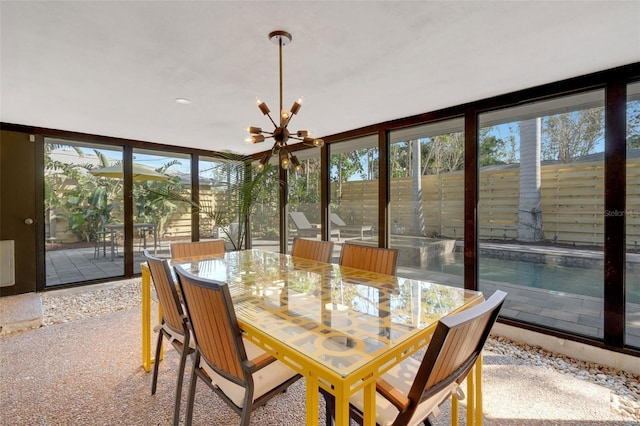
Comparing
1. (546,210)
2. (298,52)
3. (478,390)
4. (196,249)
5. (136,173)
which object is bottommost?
(478,390)

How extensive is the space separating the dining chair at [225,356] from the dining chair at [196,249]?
1.59 m

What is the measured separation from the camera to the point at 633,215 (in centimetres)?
225

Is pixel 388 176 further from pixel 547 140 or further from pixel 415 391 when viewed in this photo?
pixel 415 391

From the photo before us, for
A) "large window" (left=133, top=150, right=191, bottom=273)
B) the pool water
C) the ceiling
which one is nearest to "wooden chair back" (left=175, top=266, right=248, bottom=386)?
the ceiling

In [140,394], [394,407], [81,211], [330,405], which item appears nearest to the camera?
[394,407]

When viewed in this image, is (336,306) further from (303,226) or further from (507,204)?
(303,226)

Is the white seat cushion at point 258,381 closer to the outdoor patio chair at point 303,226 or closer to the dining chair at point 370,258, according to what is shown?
the dining chair at point 370,258

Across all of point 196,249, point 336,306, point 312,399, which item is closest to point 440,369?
point 312,399

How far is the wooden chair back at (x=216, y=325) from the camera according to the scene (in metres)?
1.17

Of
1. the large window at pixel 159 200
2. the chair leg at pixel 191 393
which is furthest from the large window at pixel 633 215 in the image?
the large window at pixel 159 200

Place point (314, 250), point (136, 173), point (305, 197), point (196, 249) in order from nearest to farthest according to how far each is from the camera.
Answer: point (314, 250)
point (196, 249)
point (136, 173)
point (305, 197)

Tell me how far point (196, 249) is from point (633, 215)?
3.68 meters

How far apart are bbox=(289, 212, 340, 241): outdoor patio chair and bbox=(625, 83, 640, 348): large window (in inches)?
121

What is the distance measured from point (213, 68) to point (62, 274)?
394 cm
